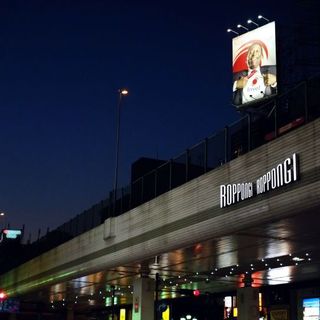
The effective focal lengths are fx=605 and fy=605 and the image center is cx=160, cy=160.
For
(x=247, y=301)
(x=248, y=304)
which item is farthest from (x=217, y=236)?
(x=247, y=301)

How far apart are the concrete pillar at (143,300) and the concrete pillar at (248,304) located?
6.04m

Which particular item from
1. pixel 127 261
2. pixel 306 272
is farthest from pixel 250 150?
pixel 306 272

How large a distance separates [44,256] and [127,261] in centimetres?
2000

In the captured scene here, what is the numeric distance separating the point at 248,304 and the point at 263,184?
19.0m

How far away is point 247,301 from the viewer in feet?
125

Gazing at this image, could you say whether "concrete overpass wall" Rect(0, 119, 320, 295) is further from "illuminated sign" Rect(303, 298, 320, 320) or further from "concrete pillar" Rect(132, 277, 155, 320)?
"illuminated sign" Rect(303, 298, 320, 320)

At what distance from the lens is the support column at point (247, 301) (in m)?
36.8

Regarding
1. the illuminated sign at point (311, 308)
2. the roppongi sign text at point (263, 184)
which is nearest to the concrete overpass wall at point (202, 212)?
the roppongi sign text at point (263, 184)

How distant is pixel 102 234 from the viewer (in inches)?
1412

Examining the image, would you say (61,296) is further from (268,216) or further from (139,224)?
(268,216)

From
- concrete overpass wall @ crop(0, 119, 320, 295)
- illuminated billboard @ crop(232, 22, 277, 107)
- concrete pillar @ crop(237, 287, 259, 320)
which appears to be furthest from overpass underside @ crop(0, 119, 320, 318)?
illuminated billboard @ crop(232, 22, 277, 107)

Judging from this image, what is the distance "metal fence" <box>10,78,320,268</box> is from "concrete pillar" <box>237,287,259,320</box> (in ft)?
31.8

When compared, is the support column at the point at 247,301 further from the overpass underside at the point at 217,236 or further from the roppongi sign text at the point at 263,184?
the roppongi sign text at the point at 263,184

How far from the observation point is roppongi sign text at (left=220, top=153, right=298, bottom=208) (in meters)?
19.2
